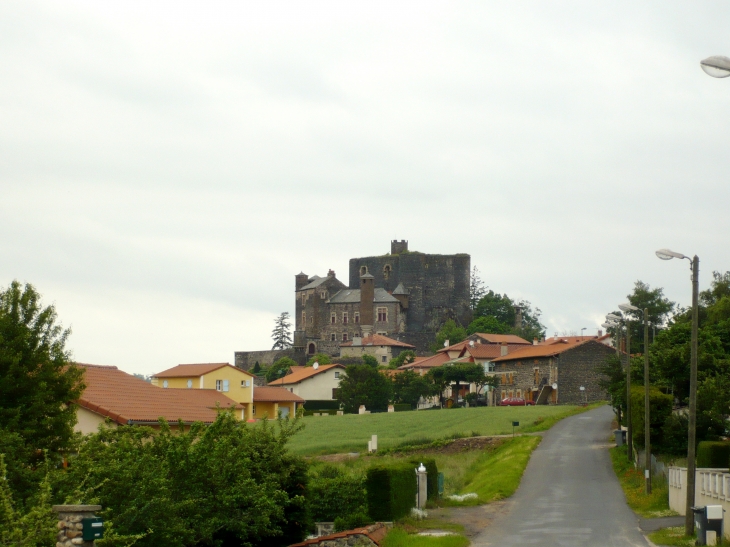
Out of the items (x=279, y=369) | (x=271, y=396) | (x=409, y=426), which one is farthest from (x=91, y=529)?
(x=279, y=369)

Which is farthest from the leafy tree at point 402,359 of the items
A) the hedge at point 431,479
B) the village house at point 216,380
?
the hedge at point 431,479

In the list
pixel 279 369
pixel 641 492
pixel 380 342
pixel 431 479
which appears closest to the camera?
pixel 431 479

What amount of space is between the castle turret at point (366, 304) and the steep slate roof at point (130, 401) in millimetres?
101205

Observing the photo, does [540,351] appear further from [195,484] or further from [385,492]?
[195,484]

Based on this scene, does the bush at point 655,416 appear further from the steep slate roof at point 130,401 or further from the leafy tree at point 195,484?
the leafy tree at point 195,484

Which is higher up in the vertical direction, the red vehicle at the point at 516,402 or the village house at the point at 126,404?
the village house at the point at 126,404

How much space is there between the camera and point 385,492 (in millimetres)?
26328

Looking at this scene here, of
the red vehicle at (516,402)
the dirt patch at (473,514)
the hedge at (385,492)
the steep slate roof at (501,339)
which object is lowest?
→ the dirt patch at (473,514)

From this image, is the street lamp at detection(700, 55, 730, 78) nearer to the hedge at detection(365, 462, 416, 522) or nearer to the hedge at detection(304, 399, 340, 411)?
the hedge at detection(365, 462, 416, 522)

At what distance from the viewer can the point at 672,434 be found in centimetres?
3738

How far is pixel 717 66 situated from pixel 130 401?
26.3 metres

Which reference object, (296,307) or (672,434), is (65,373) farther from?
(296,307)

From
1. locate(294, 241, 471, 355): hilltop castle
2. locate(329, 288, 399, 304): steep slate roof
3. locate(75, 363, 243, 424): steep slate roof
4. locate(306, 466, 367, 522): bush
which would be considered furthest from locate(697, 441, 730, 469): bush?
locate(329, 288, 399, 304): steep slate roof

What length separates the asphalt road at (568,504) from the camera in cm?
2438
